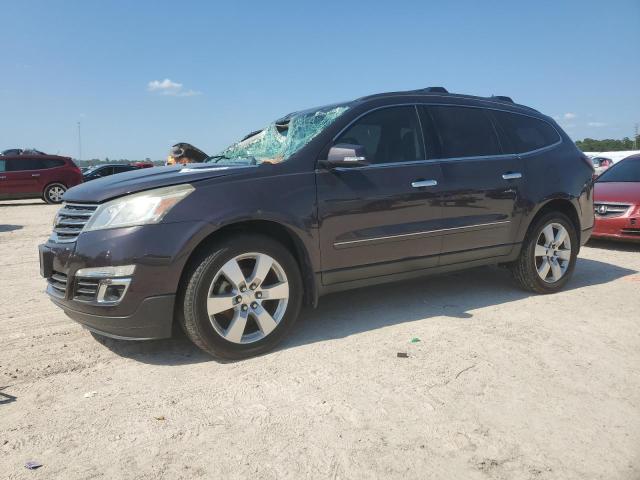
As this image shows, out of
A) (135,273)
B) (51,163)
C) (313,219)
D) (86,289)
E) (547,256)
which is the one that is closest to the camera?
(135,273)

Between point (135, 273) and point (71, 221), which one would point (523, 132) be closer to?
point (135, 273)

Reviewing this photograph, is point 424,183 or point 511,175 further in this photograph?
point 511,175

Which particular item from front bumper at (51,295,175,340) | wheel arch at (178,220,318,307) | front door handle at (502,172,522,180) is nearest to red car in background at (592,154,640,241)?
front door handle at (502,172,522,180)

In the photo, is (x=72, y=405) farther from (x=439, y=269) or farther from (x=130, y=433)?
(x=439, y=269)

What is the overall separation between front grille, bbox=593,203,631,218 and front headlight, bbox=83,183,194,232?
6.30 meters

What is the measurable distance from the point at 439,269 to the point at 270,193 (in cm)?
167

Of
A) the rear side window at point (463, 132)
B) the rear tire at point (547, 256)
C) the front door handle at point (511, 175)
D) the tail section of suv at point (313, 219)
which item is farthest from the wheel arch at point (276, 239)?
the rear tire at point (547, 256)

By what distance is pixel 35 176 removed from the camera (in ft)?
57.3

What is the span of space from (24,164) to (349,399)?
18.1m

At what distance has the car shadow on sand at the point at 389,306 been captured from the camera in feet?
11.5

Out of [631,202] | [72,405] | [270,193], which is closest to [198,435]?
[72,405]

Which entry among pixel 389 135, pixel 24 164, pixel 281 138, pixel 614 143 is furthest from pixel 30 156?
pixel 614 143

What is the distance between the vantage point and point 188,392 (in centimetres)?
286

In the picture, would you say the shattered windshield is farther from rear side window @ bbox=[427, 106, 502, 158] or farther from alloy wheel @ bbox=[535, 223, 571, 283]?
alloy wheel @ bbox=[535, 223, 571, 283]
